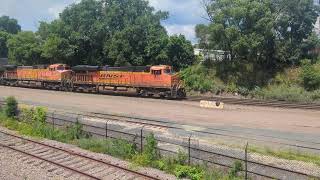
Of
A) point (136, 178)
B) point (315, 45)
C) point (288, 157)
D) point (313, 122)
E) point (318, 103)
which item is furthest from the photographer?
point (315, 45)

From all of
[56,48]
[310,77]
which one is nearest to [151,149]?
[310,77]

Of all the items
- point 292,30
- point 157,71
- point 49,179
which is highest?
point 292,30

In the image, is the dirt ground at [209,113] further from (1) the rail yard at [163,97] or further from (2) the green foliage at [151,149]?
(2) the green foliage at [151,149]

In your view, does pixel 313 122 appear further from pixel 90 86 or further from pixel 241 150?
pixel 90 86

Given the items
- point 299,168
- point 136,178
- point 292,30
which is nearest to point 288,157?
point 299,168

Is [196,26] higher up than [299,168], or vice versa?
[196,26]

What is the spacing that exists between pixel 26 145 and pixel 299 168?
44.9ft

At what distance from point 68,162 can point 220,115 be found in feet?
52.0

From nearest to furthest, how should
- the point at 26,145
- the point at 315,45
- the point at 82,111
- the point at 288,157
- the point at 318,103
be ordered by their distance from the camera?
1. the point at 288,157
2. the point at 26,145
3. the point at 82,111
4. the point at 318,103
5. the point at 315,45

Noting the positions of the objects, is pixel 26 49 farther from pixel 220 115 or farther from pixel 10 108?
pixel 220 115

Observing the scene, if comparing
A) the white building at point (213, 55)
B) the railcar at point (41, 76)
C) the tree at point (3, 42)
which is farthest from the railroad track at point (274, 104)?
the tree at point (3, 42)

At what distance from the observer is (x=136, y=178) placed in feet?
58.6

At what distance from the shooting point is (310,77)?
147 ft

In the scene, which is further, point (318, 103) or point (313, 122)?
point (318, 103)
